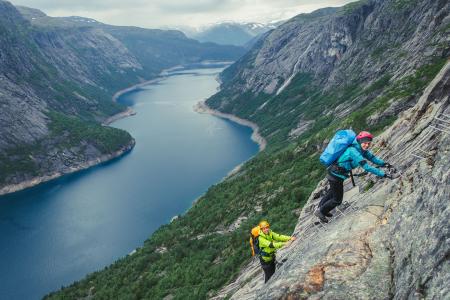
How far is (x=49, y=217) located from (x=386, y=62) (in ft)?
372

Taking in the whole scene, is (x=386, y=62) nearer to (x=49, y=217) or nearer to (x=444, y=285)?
(x=49, y=217)

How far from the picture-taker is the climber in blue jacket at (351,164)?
56.3 ft

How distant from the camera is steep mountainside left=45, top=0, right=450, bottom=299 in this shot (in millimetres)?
14352

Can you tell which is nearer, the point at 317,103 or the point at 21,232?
the point at 21,232

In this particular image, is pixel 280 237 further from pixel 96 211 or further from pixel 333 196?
pixel 96 211

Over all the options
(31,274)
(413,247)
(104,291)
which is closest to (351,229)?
(413,247)

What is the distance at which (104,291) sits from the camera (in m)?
64.8

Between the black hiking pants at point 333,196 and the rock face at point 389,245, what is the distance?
1.76 feet

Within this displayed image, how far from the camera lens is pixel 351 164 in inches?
702

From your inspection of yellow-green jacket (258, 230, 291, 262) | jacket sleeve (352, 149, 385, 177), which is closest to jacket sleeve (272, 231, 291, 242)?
yellow-green jacket (258, 230, 291, 262)

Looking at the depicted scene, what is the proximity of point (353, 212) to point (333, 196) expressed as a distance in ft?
4.52

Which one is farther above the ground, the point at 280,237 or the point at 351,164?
the point at 351,164

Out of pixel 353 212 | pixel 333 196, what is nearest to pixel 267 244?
pixel 333 196

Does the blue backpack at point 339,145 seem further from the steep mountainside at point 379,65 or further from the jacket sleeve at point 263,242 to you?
the steep mountainside at point 379,65
